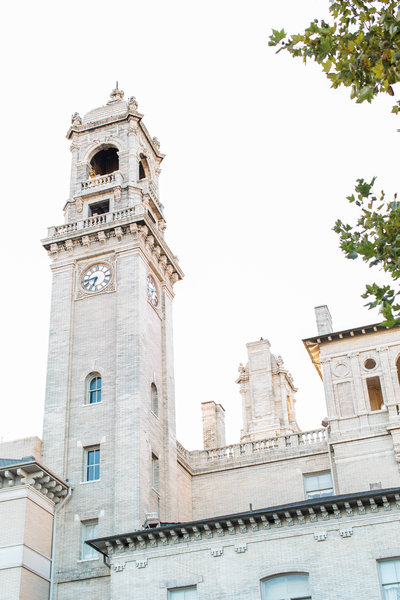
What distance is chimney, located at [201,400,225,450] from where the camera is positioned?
47.2 metres

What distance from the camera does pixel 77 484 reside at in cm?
3547

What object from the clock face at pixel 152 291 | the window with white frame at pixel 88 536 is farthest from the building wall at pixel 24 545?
the clock face at pixel 152 291

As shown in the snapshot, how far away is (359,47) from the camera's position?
47.5 ft

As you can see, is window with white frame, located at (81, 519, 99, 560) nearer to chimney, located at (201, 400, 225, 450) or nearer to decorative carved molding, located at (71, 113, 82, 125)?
chimney, located at (201, 400, 225, 450)

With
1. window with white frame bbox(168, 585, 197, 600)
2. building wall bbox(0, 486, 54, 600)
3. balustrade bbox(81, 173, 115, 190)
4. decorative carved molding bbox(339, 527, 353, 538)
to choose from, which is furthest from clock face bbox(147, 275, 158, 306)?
decorative carved molding bbox(339, 527, 353, 538)

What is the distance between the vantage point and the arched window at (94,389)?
38.3m

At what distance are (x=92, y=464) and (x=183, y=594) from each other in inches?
374

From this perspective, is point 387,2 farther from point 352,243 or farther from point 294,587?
point 294,587

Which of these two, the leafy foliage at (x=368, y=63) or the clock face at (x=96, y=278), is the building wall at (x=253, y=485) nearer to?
the clock face at (x=96, y=278)

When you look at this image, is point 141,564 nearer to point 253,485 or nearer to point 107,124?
point 253,485

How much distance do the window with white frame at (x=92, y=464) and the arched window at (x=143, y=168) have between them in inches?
737

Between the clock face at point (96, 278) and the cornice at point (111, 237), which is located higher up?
the cornice at point (111, 237)

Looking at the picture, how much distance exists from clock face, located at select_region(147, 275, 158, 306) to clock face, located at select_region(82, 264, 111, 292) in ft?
7.29

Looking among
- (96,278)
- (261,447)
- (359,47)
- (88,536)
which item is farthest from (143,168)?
(359,47)
